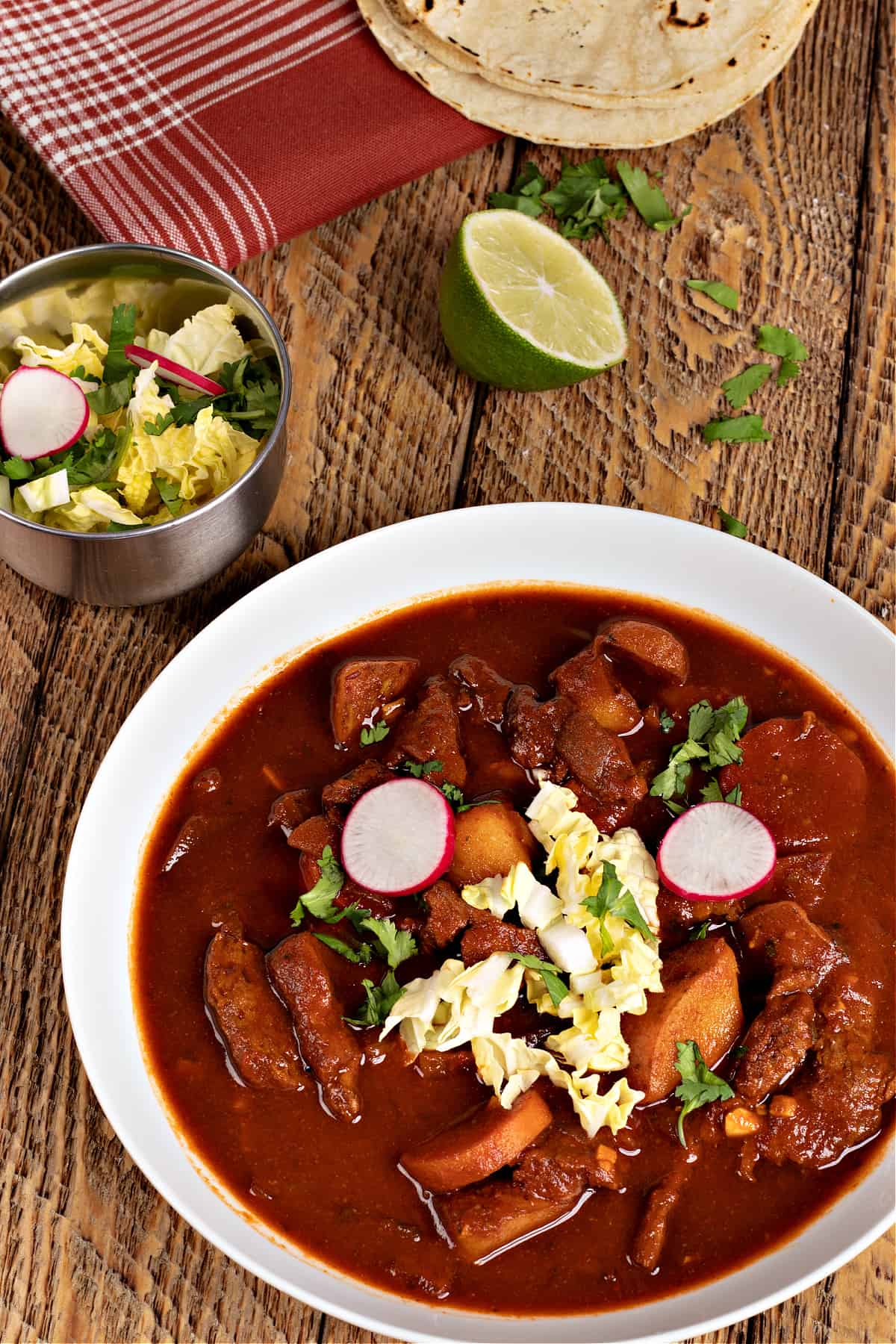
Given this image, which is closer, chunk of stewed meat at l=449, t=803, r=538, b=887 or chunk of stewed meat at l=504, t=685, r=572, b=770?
chunk of stewed meat at l=449, t=803, r=538, b=887

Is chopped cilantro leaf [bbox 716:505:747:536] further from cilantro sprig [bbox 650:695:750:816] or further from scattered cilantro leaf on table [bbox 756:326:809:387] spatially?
cilantro sprig [bbox 650:695:750:816]

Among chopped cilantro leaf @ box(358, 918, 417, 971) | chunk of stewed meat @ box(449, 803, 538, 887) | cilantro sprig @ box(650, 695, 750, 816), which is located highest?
cilantro sprig @ box(650, 695, 750, 816)

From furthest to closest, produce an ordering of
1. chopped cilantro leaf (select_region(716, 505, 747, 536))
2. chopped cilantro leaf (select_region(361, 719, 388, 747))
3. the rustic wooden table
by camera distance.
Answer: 1. chopped cilantro leaf (select_region(716, 505, 747, 536))
2. chopped cilantro leaf (select_region(361, 719, 388, 747))
3. the rustic wooden table

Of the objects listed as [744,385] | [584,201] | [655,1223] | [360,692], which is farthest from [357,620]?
[655,1223]

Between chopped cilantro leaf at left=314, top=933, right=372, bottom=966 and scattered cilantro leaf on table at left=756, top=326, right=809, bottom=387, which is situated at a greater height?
scattered cilantro leaf on table at left=756, top=326, right=809, bottom=387

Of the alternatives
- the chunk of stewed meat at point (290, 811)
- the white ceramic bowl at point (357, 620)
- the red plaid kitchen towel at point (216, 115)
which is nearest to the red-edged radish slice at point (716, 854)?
the white ceramic bowl at point (357, 620)

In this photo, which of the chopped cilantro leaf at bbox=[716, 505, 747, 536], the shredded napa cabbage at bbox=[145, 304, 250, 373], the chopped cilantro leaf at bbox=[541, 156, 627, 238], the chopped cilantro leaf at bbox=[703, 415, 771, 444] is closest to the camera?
the shredded napa cabbage at bbox=[145, 304, 250, 373]

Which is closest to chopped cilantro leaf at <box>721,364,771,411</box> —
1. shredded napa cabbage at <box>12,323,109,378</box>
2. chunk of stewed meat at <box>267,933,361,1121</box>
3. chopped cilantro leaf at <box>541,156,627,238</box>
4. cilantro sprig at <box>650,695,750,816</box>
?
chopped cilantro leaf at <box>541,156,627,238</box>
